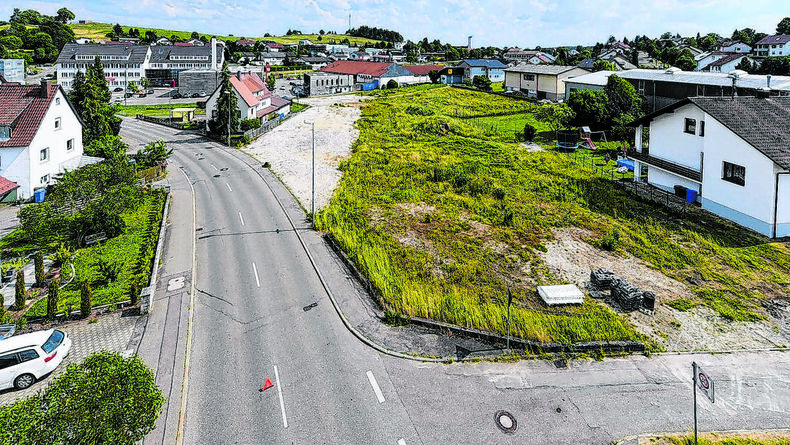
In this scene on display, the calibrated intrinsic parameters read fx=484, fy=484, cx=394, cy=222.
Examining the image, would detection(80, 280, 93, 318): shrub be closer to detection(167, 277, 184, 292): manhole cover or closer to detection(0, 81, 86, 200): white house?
detection(167, 277, 184, 292): manhole cover

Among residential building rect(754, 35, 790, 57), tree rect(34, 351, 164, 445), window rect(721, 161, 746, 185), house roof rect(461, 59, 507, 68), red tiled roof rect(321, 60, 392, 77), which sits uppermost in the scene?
residential building rect(754, 35, 790, 57)

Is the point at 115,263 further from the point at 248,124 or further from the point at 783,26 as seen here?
the point at 783,26

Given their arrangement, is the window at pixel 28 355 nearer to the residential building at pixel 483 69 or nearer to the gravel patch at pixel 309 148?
the gravel patch at pixel 309 148

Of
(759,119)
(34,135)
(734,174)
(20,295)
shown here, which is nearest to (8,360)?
(20,295)

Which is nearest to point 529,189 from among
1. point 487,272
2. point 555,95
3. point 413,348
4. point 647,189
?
point 647,189

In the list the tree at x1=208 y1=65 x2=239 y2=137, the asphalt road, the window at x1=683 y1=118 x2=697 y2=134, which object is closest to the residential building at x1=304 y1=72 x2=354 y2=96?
the tree at x1=208 y1=65 x2=239 y2=137

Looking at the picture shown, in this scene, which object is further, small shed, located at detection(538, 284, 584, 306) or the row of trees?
the row of trees
